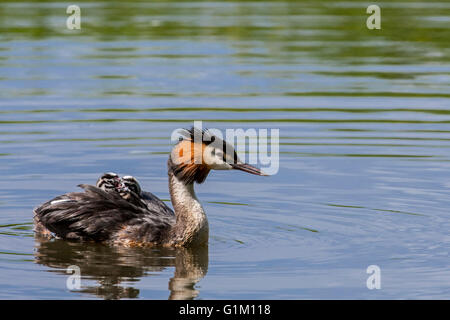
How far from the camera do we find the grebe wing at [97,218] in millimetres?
12117

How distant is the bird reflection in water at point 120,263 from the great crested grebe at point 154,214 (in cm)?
→ 12

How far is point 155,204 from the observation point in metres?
12.9

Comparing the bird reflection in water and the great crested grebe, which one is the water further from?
the great crested grebe

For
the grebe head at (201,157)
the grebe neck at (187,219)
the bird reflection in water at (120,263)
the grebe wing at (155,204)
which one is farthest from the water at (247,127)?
the grebe head at (201,157)

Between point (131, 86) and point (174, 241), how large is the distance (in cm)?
902

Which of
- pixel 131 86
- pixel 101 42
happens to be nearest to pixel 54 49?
pixel 101 42

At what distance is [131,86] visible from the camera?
20.7 m

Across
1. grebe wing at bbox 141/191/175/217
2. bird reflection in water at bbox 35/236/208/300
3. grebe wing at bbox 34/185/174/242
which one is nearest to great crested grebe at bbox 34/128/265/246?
grebe wing at bbox 34/185/174/242

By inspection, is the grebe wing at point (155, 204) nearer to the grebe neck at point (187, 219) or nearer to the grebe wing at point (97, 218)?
the grebe wing at point (97, 218)

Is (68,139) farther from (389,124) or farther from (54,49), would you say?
(54,49)

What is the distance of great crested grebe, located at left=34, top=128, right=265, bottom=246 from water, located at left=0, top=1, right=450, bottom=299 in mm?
202

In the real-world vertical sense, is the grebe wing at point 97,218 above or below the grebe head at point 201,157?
below

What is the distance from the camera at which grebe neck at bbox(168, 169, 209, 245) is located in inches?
473

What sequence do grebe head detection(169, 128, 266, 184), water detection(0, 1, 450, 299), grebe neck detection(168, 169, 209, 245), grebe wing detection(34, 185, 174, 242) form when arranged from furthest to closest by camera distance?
grebe wing detection(34, 185, 174, 242), grebe neck detection(168, 169, 209, 245), grebe head detection(169, 128, 266, 184), water detection(0, 1, 450, 299)
